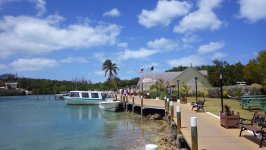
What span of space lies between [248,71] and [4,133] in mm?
32313

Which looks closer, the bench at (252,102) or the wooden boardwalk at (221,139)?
the wooden boardwalk at (221,139)

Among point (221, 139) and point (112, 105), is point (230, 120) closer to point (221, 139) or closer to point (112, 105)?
point (221, 139)

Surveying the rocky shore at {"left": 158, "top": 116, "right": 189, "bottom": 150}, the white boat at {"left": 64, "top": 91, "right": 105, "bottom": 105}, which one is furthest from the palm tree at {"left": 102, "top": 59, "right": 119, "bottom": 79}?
the rocky shore at {"left": 158, "top": 116, "right": 189, "bottom": 150}

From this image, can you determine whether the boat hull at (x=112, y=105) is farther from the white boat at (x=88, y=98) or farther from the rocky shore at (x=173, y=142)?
the rocky shore at (x=173, y=142)

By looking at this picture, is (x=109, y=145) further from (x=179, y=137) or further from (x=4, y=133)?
(x=4, y=133)

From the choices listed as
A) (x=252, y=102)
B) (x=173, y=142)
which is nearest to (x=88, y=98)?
(x=252, y=102)

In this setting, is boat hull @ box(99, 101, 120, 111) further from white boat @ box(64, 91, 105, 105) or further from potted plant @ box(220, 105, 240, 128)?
potted plant @ box(220, 105, 240, 128)

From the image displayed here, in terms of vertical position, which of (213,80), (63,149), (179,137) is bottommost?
(63,149)

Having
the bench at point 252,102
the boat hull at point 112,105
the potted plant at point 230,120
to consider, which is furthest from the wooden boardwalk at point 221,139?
the boat hull at point 112,105

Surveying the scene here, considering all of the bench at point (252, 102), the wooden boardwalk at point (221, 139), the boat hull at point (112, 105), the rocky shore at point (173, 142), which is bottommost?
the rocky shore at point (173, 142)

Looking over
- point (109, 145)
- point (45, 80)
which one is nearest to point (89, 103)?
point (109, 145)

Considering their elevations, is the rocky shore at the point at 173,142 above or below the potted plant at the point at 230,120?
below

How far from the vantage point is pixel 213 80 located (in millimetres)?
63188

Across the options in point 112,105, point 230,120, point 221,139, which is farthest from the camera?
point 112,105
